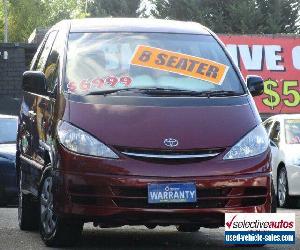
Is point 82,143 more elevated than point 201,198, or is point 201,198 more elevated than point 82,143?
point 82,143

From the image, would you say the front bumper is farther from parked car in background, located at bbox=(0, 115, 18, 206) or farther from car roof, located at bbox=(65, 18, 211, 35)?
parked car in background, located at bbox=(0, 115, 18, 206)

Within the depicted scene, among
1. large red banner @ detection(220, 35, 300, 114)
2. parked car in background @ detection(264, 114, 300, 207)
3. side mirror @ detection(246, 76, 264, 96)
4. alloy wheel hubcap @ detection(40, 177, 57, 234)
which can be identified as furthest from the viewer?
large red banner @ detection(220, 35, 300, 114)

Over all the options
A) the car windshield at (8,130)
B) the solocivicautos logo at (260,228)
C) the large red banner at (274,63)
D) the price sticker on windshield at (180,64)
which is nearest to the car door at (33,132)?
the price sticker on windshield at (180,64)

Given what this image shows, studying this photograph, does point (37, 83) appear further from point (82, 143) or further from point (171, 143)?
point (171, 143)

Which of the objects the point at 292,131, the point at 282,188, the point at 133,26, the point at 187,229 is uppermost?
the point at 133,26

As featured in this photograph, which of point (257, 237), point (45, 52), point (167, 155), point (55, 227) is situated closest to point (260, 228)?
point (257, 237)

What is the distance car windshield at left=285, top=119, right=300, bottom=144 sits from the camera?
1716cm

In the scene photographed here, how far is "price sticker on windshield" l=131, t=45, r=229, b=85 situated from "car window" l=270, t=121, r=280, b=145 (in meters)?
8.13

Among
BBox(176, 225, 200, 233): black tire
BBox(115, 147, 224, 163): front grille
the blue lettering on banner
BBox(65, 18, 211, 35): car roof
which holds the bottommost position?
BBox(176, 225, 200, 233): black tire

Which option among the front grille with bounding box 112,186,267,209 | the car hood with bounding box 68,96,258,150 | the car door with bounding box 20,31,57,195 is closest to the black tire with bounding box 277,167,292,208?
the car door with bounding box 20,31,57,195

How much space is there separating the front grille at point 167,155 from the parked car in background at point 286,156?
8.02 meters

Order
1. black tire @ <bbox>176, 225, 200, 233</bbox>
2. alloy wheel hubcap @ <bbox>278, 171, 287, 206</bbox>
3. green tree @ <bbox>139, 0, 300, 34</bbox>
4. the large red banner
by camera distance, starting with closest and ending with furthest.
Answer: black tire @ <bbox>176, 225, 200, 233</bbox> → alloy wheel hubcap @ <bbox>278, 171, 287, 206</bbox> → the large red banner → green tree @ <bbox>139, 0, 300, 34</bbox>

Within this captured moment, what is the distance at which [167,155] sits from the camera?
835cm

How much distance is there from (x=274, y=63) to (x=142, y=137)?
33013 millimetres
